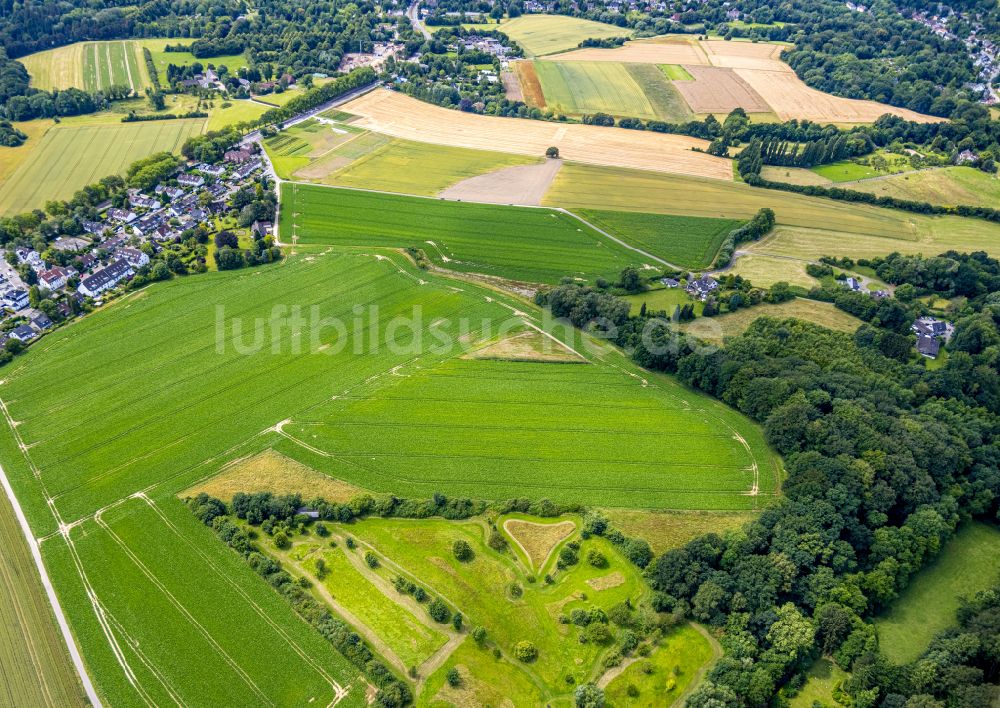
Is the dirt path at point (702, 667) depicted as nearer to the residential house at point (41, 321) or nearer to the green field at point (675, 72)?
the residential house at point (41, 321)

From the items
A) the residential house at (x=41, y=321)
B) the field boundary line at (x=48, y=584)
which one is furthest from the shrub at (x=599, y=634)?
the residential house at (x=41, y=321)

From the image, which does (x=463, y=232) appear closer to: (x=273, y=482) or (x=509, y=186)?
(x=509, y=186)

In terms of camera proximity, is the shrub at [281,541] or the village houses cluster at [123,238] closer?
the shrub at [281,541]

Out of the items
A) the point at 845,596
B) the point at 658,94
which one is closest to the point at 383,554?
the point at 845,596

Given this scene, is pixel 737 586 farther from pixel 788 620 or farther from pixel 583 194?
pixel 583 194

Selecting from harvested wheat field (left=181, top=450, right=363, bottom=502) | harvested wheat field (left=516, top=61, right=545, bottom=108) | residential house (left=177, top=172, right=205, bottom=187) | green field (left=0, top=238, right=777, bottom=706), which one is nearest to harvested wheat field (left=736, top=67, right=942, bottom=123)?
harvested wheat field (left=516, top=61, right=545, bottom=108)
